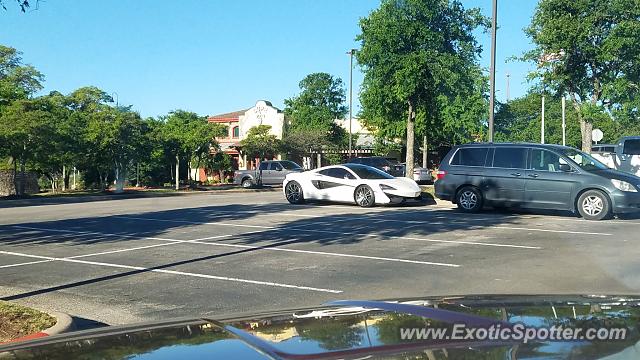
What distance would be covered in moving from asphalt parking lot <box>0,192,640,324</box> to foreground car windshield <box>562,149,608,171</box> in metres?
1.35

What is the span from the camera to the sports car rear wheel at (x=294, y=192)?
20.7 meters

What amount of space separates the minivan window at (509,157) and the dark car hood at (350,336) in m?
13.5

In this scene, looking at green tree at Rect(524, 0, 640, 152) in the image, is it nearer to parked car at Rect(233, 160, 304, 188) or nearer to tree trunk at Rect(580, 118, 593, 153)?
tree trunk at Rect(580, 118, 593, 153)

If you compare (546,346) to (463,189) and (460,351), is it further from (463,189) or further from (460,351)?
(463,189)

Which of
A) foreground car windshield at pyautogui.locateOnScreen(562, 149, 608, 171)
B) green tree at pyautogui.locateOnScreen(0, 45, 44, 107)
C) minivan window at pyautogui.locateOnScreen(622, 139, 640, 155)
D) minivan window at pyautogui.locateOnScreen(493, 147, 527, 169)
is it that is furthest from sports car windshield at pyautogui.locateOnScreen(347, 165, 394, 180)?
green tree at pyautogui.locateOnScreen(0, 45, 44, 107)

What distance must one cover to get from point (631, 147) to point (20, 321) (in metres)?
22.3

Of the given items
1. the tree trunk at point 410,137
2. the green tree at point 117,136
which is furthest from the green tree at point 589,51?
the green tree at point 117,136

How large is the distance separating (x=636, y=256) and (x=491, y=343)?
881cm

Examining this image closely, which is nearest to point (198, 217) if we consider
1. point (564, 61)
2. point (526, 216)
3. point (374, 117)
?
point (526, 216)

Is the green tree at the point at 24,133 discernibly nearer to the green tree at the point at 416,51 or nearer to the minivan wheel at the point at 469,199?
the green tree at the point at 416,51

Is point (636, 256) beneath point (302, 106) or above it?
beneath

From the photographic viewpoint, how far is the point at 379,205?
1952 cm

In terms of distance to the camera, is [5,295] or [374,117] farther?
[374,117]

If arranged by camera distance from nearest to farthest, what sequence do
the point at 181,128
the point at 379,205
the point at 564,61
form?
the point at 379,205, the point at 564,61, the point at 181,128
